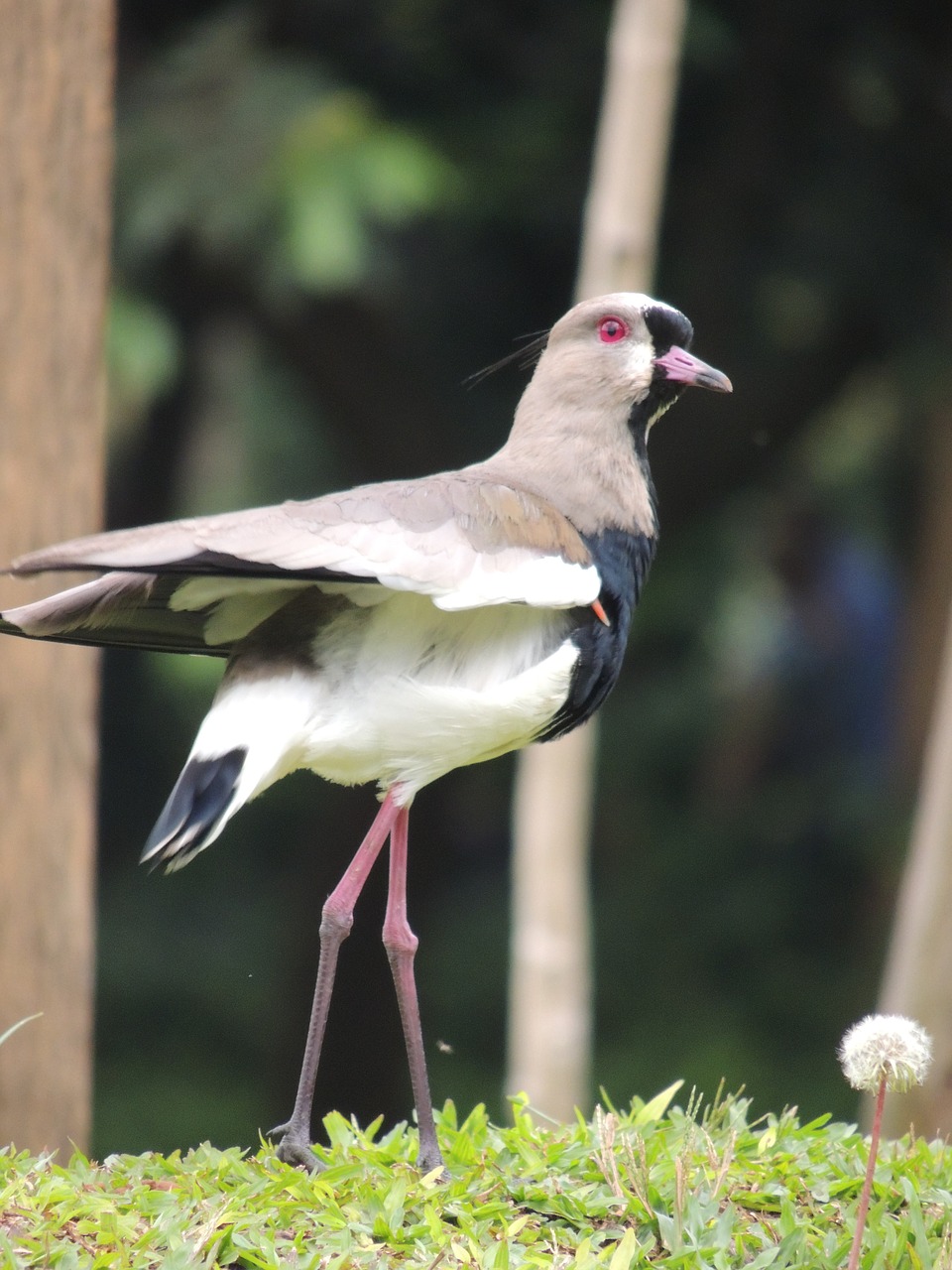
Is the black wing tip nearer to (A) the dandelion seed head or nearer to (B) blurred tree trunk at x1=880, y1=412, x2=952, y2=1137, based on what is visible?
(A) the dandelion seed head

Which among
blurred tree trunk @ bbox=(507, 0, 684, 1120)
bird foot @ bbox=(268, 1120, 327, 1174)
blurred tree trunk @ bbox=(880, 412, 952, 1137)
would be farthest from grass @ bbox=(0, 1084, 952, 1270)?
blurred tree trunk @ bbox=(507, 0, 684, 1120)

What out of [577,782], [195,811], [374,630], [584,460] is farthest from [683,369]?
[577,782]

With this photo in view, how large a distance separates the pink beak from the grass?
172 cm

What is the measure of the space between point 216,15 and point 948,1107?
19.0ft

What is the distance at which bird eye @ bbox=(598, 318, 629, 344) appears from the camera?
4.11 meters

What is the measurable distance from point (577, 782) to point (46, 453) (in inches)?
102

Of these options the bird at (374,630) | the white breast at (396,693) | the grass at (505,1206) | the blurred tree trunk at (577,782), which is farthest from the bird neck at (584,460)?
the blurred tree trunk at (577,782)

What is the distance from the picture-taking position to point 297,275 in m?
7.43

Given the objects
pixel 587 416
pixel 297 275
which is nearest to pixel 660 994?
pixel 297 275

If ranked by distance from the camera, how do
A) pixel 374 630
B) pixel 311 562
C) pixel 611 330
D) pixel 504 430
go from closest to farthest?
pixel 311 562 → pixel 374 630 → pixel 611 330 → pixel 504 430

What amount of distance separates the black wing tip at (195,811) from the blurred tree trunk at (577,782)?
9.86ft

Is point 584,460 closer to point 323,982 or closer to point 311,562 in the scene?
point 311,562

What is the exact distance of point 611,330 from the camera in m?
4.12

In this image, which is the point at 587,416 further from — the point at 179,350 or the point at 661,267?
the point at 179,350
